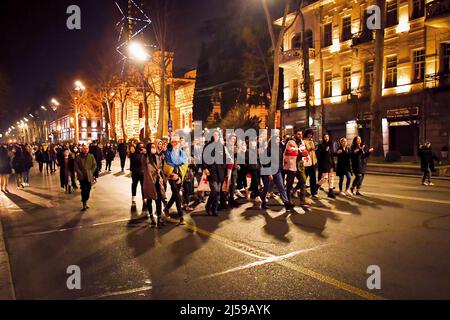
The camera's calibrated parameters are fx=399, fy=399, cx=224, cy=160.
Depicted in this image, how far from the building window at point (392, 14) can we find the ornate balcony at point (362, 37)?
4.43 feet

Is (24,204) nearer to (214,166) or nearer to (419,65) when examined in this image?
(214,166)

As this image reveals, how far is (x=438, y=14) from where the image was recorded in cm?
2347

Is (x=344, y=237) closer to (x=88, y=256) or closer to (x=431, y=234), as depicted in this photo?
(x=431, y=234)

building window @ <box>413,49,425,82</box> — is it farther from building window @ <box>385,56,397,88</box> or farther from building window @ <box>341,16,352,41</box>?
building window @ <box>341,16,352,41</box>

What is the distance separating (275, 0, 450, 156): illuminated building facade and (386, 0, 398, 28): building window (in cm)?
7

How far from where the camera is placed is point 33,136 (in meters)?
149

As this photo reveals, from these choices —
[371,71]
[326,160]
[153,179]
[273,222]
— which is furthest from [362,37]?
[153,179]

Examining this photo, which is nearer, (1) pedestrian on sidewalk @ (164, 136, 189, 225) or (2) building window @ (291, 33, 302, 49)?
(1) pedestrian on sidewalk @ (164, 136, 189, 225)

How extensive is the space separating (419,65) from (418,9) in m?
3.69

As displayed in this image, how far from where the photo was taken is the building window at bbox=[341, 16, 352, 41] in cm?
3203

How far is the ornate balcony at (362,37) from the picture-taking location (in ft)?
97.9

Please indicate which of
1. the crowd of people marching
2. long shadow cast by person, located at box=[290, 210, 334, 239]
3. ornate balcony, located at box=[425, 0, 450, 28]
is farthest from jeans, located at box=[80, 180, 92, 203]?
Answer: ornate balcony, located at box=[425, 0, 450, 28]

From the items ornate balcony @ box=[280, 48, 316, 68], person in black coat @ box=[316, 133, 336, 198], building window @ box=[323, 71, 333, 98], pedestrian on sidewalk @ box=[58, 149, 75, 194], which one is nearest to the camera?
person in black coat @ box=[316, 133, 336, 198]
